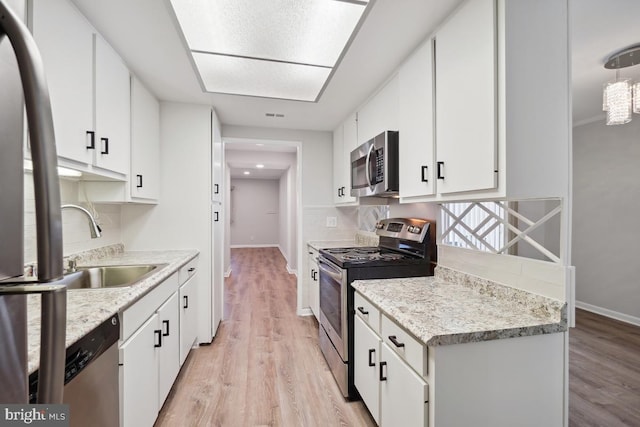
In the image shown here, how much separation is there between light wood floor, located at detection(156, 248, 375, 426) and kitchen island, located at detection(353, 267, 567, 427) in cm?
71

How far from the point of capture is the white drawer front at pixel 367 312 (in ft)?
4.99

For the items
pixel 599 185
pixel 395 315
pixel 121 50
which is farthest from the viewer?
pixel 599 185

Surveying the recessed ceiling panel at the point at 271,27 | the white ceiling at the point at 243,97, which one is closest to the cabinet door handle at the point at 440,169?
the white ceiling at the point at 243,97

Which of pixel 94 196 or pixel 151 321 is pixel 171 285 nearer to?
pixel 151 321

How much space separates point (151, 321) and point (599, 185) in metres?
4.80

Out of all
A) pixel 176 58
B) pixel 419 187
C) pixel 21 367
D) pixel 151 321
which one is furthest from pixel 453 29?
pixel 151 321

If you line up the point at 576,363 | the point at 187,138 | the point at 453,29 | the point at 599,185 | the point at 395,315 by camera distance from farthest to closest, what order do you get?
1. the point at 599,185
2. the point at 187,138
3. the point at 576,363
4. the point at 453,29
5. the point at 395,315

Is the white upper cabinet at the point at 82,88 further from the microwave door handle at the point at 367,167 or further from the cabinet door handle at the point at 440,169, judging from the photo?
the cabinet door handle at the point at 440,169

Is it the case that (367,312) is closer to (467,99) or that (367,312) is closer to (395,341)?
(395,341)

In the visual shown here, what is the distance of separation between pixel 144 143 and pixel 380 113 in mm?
1876

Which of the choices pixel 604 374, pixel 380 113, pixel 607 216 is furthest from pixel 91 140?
pixel 607 216

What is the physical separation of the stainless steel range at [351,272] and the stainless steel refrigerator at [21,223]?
5.18 feet

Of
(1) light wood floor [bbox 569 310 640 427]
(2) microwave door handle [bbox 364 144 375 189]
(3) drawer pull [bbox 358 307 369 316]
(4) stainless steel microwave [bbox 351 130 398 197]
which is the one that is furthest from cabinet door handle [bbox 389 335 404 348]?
(1) light wood floor [bbox 569 310 640 427]

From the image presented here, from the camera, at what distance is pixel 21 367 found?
1.59 ft
